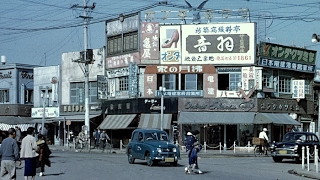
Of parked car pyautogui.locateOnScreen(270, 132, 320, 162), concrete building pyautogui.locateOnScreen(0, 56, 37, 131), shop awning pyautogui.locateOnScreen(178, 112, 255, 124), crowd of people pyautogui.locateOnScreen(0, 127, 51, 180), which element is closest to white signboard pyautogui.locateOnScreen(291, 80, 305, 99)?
shop awning pyautogui.locateOnScreen(178, 112, 255, 124)

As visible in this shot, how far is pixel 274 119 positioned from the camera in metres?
47.4

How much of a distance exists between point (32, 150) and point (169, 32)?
3137 cm

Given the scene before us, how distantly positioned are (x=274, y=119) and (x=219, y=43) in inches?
301

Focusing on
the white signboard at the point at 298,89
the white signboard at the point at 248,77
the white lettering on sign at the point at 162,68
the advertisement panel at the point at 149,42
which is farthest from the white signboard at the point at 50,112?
the white signboard at the point at 298,89

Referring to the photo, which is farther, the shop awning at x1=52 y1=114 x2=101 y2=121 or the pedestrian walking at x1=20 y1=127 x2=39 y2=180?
the shop awning at x1=52 y1=114 x2=101 y2=121

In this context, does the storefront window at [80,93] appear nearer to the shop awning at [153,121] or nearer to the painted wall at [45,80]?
the painted wall at [45,80]

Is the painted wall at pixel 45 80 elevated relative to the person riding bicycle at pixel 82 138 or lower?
elevated

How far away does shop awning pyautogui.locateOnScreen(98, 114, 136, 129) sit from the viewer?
161ft

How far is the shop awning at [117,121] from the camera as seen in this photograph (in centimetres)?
4911

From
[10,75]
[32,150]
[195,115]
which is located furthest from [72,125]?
[32,150]

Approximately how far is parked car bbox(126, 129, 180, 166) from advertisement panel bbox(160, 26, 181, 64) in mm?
19464

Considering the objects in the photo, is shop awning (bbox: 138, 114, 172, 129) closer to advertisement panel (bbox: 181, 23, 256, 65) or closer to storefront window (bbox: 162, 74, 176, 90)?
storefront window (bbox: 162, 74, 176, 90)

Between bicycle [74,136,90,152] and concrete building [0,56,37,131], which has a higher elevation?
concrete building [0,56,37,131]

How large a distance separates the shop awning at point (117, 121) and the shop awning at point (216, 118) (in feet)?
15.4
